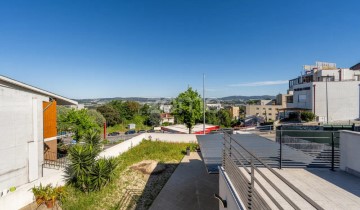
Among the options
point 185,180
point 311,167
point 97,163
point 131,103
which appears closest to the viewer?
point 311,167

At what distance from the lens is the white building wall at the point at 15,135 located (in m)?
9.45

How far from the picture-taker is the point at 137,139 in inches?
825

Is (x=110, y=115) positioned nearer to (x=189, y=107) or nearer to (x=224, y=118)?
(x=224, y=118)

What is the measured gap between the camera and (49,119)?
43.5 ft

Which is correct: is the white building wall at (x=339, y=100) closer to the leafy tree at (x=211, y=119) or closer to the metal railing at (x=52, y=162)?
the leafy tree at (x=211, y=119)

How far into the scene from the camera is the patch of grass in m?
9.56

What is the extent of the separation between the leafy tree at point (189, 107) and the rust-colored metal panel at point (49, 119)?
541 inches

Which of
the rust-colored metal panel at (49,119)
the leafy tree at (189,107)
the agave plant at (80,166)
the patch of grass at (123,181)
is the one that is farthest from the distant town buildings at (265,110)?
the agave plant at (80,166)

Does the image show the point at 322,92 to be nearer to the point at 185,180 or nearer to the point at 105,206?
the point at 185,180

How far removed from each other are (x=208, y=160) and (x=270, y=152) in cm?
237

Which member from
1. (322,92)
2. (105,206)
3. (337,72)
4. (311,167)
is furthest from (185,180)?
(337,72)

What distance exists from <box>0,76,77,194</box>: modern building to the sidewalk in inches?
271

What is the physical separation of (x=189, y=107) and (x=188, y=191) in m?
14.2

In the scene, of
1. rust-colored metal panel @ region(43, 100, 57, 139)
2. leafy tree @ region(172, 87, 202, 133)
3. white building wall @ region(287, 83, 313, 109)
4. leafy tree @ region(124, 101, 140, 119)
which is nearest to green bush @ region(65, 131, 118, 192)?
rust-colored metal panel @ region(43, 100, 57, 139)
